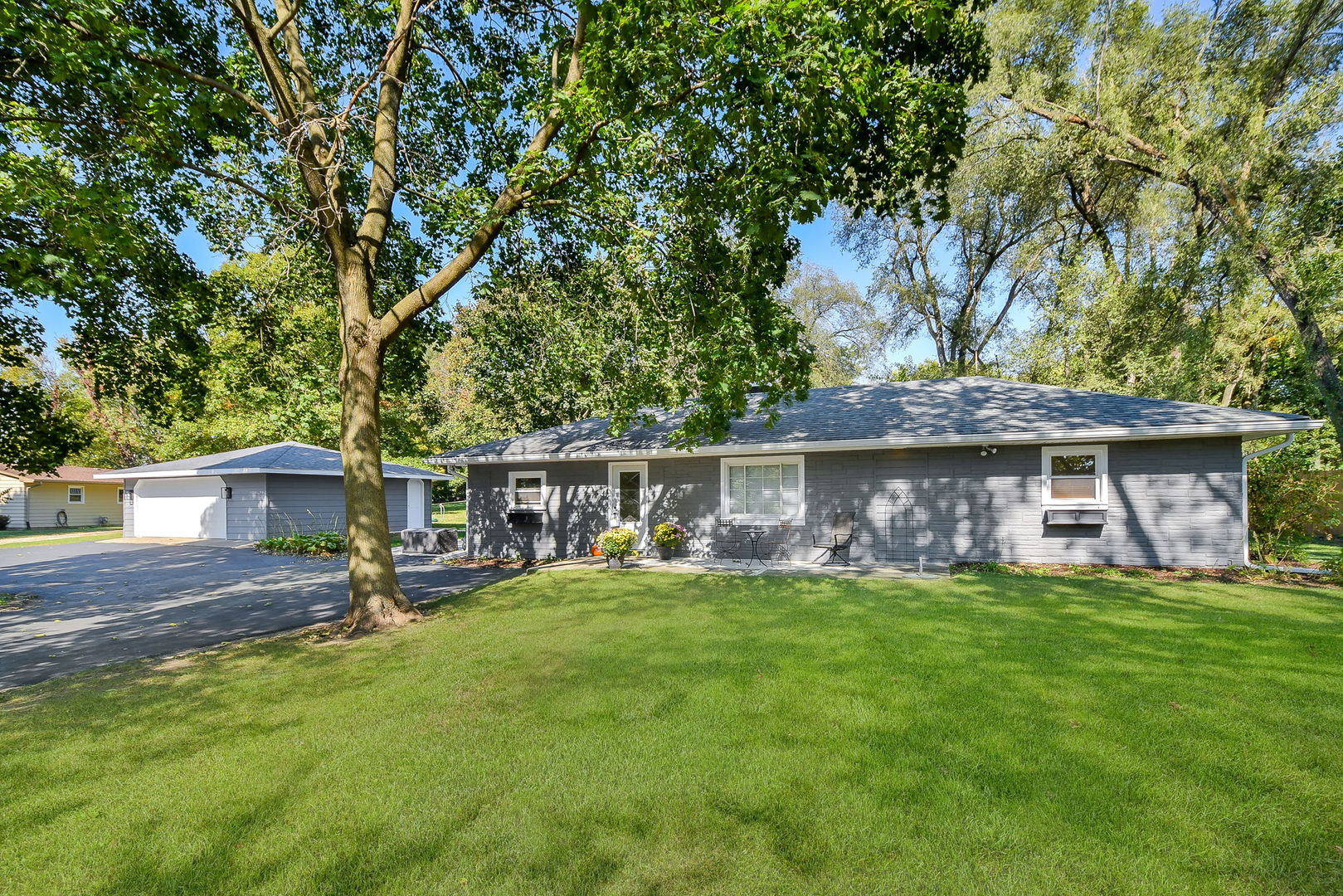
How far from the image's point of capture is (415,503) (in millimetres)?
23188

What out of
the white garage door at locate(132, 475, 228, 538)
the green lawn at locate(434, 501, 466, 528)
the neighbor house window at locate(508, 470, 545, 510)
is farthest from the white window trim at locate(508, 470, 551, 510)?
the white garage door at locate(132, 475, 228, 538)

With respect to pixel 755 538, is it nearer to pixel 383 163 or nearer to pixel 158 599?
pixel 383 163

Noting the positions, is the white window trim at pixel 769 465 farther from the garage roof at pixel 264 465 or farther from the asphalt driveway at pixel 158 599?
the garage roof at pixel 264 465

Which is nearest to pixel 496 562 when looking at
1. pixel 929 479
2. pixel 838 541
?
pixel 838 541

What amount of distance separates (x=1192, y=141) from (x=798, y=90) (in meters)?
11.6

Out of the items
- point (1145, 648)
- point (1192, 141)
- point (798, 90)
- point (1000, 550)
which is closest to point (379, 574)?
point (798, 90)

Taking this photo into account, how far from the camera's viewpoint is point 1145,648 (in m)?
5.16

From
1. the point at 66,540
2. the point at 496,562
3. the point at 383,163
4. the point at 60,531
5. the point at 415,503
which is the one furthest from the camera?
the point at 60,531

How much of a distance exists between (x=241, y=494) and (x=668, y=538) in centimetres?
1564

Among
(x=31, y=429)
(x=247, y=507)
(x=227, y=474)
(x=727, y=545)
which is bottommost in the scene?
(x=727, y=545)

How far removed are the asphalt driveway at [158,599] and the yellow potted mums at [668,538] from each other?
3.11 metres

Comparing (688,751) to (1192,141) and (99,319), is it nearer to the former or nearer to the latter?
(99,319)

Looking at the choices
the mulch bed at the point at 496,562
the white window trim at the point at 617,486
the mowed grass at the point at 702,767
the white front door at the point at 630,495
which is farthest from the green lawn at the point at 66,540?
the mowed grass at the point at 702,767

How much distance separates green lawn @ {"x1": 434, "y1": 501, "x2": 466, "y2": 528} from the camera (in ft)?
85.3
